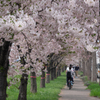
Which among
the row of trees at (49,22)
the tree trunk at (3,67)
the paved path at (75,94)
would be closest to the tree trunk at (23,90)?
the row of trees at (49,22)

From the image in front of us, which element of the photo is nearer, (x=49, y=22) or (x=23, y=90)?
(x=49, y=22)

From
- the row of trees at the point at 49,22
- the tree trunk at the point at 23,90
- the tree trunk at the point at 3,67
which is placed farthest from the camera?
the tree trunk at the point at 23,90

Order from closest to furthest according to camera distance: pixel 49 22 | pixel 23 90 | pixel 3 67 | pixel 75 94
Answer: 1. pixel 49 22
2. pixel 3 67
3. pixel 23 90
4. pixel 75 94

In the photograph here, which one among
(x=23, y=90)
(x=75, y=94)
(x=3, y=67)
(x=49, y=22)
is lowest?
(x=75, y=94)

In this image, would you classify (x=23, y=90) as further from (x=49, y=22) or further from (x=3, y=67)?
(x=49, y=22)

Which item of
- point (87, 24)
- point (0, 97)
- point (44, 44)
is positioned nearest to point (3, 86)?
point (0, 97)

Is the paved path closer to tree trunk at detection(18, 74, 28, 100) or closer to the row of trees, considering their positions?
tree trunk at detection(18, 74, 28, 100)

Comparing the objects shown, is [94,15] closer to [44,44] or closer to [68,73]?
[44,44]

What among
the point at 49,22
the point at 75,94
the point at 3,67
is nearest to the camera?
the point at 49,22

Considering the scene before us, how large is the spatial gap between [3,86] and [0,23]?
2.79 m

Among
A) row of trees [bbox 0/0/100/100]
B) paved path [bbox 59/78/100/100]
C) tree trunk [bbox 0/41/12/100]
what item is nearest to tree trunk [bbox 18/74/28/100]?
row of trees [bbox 0/0/100/100]

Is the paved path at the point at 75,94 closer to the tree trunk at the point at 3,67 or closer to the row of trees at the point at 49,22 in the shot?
the row of trees at the point at 49,22

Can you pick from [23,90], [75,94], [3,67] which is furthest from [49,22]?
[75,94]

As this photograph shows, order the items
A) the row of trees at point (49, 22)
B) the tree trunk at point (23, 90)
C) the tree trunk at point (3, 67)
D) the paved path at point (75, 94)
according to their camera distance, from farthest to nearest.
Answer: the paved path at point (75, 94), the tree trunk at point (23, 90), the tree trunk at point (3, 67), the row of trees at point (49, 22)
